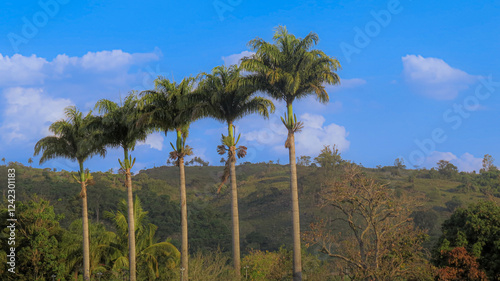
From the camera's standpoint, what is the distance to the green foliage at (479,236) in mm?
24609

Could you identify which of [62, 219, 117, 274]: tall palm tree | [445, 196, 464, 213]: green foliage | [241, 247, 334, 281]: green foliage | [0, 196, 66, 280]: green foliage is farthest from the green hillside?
[0, 196, 66, 280]: green foliage

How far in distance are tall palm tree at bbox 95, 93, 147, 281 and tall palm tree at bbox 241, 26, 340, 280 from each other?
24.1 ft

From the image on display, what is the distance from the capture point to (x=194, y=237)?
62344mm

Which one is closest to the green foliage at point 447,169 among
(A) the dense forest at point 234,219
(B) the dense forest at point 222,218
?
(B) the dense forest at point 222,218

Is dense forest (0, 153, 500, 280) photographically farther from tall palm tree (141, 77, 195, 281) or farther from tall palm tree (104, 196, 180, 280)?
tall palm tree (141, 77, 195, 281)

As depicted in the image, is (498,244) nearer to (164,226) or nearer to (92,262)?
(92,262)

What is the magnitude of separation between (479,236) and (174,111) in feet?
59.4

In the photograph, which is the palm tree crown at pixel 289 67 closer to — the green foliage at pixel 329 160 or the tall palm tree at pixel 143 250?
the tall palm tree at pixel 143 250

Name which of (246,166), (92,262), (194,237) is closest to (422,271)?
(92,262)

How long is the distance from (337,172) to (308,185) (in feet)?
18.0

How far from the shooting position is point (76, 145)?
29.4 m

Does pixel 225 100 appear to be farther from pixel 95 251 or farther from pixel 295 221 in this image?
pixel 95 251

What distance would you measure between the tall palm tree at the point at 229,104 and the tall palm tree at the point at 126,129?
4038 millimetres

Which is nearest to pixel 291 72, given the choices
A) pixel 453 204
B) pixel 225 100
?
pixel 225 100
